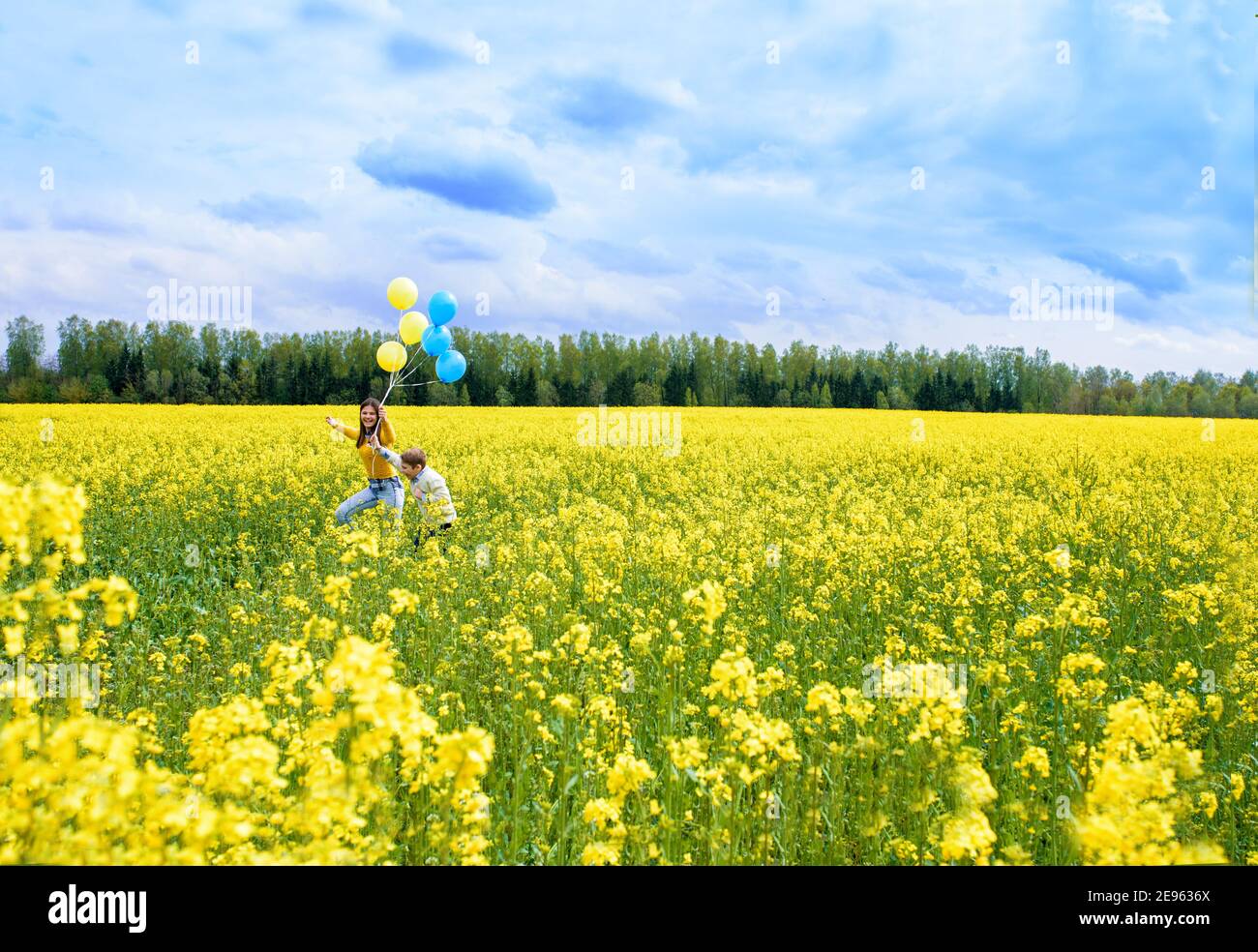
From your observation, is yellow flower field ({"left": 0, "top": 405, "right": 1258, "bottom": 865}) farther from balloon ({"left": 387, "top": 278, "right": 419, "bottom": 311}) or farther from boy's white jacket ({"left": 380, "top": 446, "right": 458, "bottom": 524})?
A: balloon ({"left": 387, "top": 278, "right": 419, "bottom": 311})

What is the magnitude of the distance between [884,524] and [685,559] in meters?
3.74

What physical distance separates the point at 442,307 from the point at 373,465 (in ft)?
11.4

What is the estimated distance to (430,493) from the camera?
9203mm

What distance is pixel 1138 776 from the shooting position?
86.2 inches

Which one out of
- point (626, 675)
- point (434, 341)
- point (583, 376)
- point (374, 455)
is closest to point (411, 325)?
point (434, 341)

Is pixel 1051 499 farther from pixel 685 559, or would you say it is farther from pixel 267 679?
pixel 267 679

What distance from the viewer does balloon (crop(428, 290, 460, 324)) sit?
1180 cm

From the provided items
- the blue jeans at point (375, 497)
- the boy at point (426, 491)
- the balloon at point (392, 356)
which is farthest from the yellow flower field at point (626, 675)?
the balloon at point (392, 356)

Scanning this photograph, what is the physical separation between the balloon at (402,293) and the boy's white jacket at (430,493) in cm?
335

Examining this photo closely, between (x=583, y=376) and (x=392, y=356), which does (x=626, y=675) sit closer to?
(x=392, y=356)

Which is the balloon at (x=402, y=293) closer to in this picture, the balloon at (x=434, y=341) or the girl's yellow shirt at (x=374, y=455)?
the balloon at (x=434, y=341)

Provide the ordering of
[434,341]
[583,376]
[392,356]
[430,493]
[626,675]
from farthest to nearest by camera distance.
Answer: [583,376]
[434,341]
[392,356]
[430,493]
[626,675]

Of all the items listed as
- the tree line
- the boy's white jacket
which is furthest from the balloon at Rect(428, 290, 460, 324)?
the tree line
